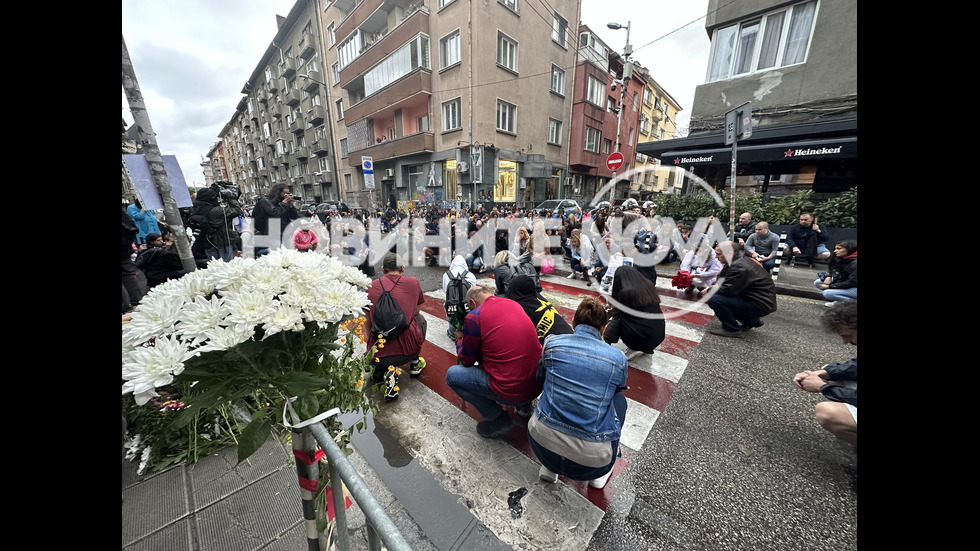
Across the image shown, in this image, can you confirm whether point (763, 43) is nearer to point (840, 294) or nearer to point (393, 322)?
point (840, 294)

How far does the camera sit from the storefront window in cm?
1708

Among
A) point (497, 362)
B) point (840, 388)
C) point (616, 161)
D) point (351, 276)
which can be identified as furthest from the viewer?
point (616, 161)

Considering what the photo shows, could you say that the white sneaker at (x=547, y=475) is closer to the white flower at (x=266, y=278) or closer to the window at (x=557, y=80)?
the white flower at (x=266, y=278)

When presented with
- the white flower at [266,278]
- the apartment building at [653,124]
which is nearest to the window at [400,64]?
the white flower at [266,278]

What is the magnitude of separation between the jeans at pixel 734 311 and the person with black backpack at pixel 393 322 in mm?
4227

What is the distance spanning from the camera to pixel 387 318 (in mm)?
3074

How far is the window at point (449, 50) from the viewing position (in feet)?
50.8

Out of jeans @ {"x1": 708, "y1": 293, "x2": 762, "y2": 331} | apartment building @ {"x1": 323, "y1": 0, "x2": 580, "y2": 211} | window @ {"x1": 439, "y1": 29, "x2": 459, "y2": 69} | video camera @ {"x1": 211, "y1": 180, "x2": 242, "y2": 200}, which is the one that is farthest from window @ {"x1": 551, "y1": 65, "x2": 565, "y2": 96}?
jeans @ {"x1": 708, "y1": 293, "x2": 762, "y2": 331}

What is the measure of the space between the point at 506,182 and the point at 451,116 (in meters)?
4.36

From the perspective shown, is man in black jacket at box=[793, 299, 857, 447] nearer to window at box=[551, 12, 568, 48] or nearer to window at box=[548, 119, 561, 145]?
window at box=[548, 119, 561, 145]

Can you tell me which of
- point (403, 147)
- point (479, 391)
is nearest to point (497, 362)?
point (479, 391)

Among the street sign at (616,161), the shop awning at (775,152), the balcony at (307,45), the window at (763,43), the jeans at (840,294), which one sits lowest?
the jeans at (840,294)

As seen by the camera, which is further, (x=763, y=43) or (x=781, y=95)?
(x=763, y=43)

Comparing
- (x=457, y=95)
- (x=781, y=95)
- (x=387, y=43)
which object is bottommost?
(x=781, y=95)
